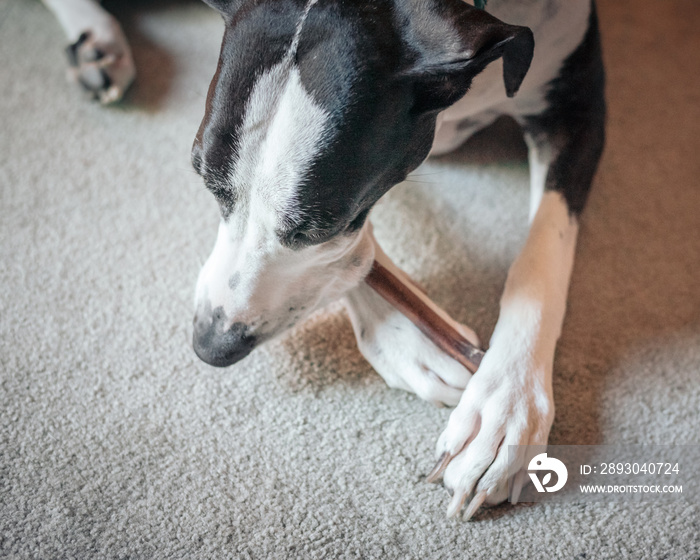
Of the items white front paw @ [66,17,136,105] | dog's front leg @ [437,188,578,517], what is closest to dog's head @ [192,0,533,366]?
dog's front leg @ [437,188,578,517]

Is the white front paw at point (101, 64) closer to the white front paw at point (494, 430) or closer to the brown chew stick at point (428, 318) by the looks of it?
the brown chew stick at point (428, 318)

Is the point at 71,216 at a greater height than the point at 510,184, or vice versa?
the point at 510,184

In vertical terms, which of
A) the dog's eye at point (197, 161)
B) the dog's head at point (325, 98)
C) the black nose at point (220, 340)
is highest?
the dog's head at point (325, 98)

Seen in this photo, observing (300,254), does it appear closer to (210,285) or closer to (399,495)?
(210,285)

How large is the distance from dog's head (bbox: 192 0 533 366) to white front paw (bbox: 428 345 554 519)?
379 mm

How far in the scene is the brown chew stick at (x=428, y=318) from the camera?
3.63 feet

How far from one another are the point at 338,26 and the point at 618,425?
0.90m

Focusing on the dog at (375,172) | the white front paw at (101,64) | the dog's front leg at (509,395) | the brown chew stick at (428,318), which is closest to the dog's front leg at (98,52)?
the white front paw at (101,64)

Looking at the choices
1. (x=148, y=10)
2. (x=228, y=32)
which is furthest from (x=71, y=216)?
(x=148, y=10)

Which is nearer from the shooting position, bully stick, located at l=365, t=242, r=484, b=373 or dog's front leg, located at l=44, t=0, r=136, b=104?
bully stick, located at l=365, t=242, r=484, b=373

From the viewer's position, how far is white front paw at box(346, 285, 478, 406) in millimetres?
1102

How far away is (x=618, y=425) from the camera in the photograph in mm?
1156

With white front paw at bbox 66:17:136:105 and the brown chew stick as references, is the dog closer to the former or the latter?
the brown chew stick

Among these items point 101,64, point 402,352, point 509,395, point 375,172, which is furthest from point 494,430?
point 101,64
